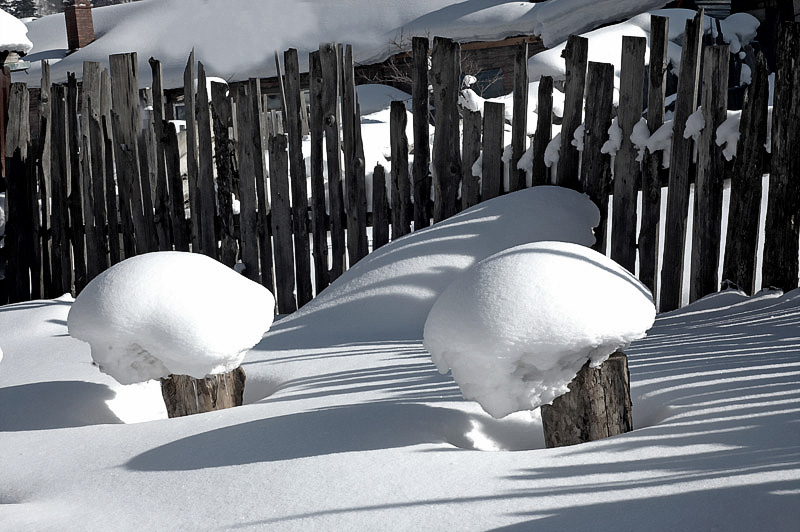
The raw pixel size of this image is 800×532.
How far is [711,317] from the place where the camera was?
389 centimetres

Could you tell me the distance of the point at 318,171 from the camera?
16.9 ft

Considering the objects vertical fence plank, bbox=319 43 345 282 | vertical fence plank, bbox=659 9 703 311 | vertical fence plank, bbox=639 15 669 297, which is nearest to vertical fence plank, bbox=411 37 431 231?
vertical fence plank, bbox=319 43 345 282

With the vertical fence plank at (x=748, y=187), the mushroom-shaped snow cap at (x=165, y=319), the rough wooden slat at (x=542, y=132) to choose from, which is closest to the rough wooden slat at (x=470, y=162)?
the rough wooden slat at (x=542, y=132)

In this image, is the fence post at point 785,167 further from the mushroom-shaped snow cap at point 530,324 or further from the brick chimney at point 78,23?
the brick chimney at point 78,23

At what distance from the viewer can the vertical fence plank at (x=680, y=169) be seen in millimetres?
4090

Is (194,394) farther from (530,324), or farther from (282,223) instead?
(282,223)

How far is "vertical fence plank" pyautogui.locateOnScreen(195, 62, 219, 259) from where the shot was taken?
18.0 ft

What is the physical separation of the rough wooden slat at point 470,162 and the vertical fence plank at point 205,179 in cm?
181

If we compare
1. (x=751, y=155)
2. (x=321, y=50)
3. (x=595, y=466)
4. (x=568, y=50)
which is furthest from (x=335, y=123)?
(x=595, y=466)

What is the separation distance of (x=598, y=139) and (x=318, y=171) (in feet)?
5.98

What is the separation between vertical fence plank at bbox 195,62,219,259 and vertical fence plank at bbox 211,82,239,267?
0.05 meters

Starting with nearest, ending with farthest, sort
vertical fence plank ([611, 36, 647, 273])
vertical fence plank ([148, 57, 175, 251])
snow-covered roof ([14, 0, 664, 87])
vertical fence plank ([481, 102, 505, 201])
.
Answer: vertical fence plank ([611, 36, 647, 273])
vertical fence plank ([481, 102, 505, 201])
vertical fence plank ([148, 57, 175, 251])
snow-covered roof ([14, 0, 664, 87])

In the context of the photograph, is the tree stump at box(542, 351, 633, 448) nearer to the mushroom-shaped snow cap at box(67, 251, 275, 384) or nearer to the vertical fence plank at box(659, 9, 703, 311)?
the mushroom-shaped snow cap at box(67, 251, 275, 384)

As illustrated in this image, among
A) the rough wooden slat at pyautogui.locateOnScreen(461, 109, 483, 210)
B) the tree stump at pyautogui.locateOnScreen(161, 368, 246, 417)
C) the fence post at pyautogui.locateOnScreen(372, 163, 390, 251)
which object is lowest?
the tree stump at pyautogui.locateOnScreen(161, 368, 246, 417)
